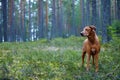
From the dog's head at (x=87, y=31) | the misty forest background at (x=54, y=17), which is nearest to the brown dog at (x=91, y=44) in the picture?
the dog's head at (x=87, y=31)

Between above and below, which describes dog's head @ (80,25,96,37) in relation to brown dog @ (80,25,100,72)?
above

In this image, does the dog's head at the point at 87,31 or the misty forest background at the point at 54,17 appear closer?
the dog's head at the point at 87,31

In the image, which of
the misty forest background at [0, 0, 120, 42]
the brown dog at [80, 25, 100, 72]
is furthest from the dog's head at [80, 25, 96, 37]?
the misty forest background at [0, 0, 120, 42]

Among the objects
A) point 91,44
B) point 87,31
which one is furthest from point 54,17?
point 91,44

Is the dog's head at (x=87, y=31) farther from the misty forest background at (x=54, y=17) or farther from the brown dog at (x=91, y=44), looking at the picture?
the misty forest background at (x=54, y=17)

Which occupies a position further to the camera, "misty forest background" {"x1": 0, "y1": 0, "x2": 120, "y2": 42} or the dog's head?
"misty forest background" {"x1": 0, "y1": 0, "x2": 120, "y2": 42}

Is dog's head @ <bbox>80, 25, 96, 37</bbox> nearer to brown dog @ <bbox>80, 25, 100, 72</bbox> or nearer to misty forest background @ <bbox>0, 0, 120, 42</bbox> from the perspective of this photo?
brown dog @ <bbox>80, 25, 100, 72</bbox>

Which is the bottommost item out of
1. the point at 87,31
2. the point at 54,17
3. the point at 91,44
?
the point at 91,44

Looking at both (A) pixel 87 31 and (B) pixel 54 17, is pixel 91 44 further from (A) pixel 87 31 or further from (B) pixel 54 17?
(B) pixel 54 17

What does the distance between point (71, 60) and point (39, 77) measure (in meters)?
3.06

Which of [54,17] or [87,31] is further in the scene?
[54,17]

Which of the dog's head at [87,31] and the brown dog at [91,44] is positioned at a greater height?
the dog's head at [87,31]

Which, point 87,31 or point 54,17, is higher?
point 54,17

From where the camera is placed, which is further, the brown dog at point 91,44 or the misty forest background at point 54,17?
the misty forest background at point 54,17
